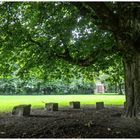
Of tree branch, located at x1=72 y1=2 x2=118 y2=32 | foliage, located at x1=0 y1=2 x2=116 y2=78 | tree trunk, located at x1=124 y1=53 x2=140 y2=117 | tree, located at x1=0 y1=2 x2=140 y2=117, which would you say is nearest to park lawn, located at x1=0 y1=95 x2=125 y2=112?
foliage, located at x1=0 y1=2 x2=116 y2=78

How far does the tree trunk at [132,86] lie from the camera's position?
12.6 meters

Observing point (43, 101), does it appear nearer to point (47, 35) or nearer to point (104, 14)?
point (47, 35)

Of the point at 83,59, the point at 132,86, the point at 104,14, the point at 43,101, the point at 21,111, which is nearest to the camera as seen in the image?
the point at 104,14

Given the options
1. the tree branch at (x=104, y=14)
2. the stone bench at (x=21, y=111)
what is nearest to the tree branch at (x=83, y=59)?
the stone bench at (x=21, y=111)

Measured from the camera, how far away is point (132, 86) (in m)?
12.9

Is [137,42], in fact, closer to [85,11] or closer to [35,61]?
[85,11]

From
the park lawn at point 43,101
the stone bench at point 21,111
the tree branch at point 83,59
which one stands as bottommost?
the stone bench at point 21,111

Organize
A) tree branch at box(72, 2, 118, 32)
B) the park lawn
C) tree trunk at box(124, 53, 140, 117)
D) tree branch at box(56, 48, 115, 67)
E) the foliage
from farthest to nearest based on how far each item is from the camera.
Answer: the park lawn
tree branch at box(56, 48, 115, 67)
tree trunk at box(124, 53, 140, 117)
the foliage
tree branch at box(72, 2, 118, 32)

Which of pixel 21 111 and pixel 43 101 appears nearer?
pixel 21 111

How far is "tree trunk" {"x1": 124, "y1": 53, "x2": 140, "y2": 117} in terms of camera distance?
12.6 m

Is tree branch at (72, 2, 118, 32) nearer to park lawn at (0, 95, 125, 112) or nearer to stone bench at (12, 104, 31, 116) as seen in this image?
stone bench at (12, 104, 31, 116)

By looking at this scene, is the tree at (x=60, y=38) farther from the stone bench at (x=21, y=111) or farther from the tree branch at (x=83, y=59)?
the stone bench at (x=21, y=111)

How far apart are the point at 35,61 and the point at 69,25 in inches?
118

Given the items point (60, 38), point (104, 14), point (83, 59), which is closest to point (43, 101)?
point (83, 59)
